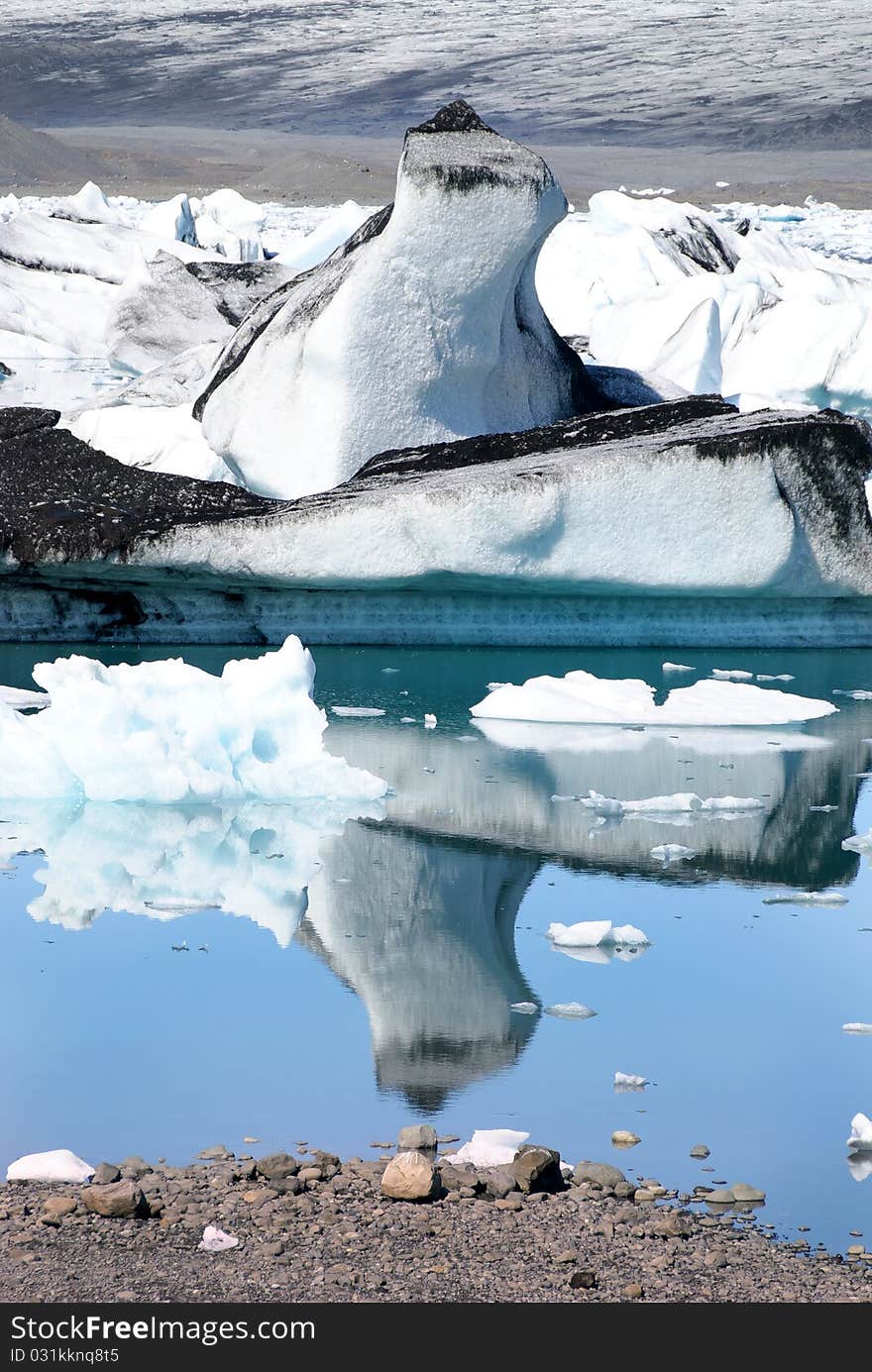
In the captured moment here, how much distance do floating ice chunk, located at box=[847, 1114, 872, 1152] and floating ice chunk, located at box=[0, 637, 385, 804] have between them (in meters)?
2.47

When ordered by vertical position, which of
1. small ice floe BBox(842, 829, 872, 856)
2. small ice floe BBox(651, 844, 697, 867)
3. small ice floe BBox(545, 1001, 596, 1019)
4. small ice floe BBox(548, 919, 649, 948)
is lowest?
small ice floe BBox(842, 829, 872, 856)

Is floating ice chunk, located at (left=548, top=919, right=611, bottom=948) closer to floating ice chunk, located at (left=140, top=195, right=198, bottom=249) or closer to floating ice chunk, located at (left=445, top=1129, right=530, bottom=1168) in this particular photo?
floating ice chunk, located at (left=445, top=1129, right=530, bottom=1168)

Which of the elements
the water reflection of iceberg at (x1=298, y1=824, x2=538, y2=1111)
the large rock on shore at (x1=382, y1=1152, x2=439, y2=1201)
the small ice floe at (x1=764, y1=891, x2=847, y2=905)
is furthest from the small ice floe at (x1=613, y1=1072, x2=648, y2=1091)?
the small ice floe at (x1=764, y1=891, x2=847, y2=905)

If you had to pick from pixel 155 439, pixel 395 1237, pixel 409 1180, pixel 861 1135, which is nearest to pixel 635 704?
pixel 861 1135

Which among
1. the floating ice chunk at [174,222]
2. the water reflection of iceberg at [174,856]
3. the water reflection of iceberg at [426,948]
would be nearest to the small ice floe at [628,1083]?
the water reflection of iceberg at [426,948]

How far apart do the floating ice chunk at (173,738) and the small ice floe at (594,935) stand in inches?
53.4

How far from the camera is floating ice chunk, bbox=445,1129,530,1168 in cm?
276

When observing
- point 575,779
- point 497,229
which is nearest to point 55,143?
point 497,229

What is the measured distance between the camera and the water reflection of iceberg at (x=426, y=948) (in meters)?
3.24

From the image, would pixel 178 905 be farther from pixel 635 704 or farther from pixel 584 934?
pixel 635 704

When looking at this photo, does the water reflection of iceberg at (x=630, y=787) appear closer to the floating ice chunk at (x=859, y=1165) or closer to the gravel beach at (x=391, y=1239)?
the floating ice chunk at (x=859, y=1165)

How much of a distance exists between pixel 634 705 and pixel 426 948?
8.80ft

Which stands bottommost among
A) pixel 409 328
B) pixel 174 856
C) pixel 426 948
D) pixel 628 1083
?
pixel 174 856

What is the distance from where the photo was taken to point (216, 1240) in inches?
96.8
